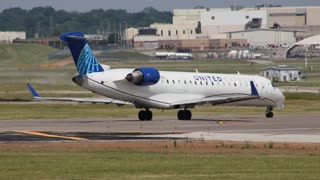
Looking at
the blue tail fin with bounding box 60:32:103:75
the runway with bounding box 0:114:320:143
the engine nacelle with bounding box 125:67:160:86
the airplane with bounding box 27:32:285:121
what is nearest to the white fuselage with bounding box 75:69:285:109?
the airplane with bounding box 27:32:285:121

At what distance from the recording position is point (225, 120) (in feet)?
218

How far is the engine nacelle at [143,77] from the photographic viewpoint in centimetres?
6451

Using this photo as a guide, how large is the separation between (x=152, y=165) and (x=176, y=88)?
3004 centimetres

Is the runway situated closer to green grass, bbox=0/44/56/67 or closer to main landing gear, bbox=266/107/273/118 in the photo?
main landing gear, bbox=266/107/273/118

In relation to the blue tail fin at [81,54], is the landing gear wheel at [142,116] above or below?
below

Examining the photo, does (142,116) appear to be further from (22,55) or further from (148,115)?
(22,55)

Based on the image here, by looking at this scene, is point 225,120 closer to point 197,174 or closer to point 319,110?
point 319,110

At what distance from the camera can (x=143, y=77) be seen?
212 ft

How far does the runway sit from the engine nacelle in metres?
2.34

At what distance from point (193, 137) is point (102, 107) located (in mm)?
33614

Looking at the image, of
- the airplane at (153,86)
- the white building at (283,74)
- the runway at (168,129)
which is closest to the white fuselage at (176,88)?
the airplane at (153,86)

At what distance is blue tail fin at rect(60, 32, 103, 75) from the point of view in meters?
64.2

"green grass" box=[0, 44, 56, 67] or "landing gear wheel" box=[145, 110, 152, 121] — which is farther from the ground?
"green grass" box=[0, 44, 56, 67]

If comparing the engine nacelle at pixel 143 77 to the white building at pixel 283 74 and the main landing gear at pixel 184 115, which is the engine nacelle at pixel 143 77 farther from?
the white building at pixel 283 74
